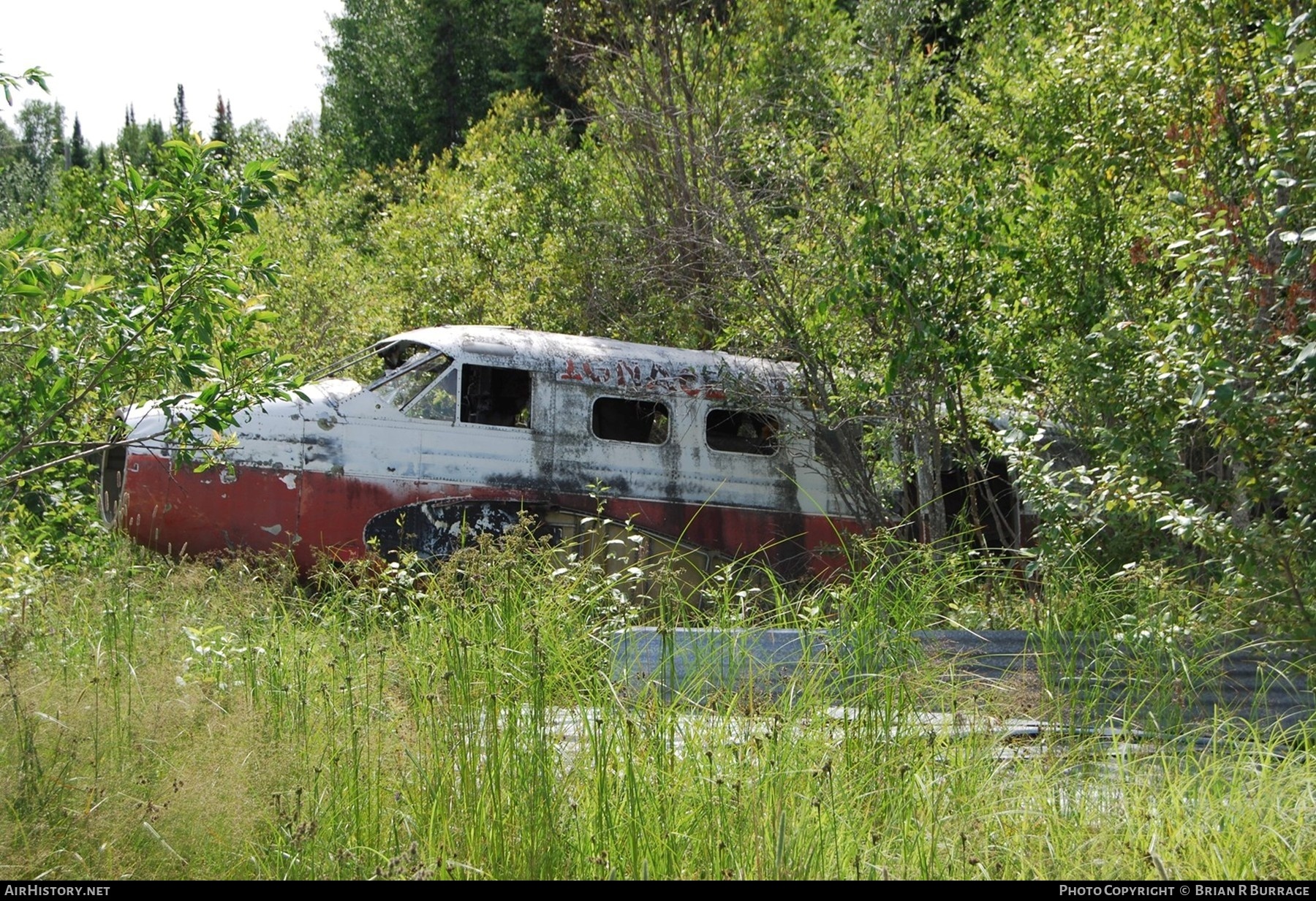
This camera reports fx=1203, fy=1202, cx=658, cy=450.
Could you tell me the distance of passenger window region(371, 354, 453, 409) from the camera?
10422mm

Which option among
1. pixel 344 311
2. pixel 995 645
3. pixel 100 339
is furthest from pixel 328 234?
pixel 995 645

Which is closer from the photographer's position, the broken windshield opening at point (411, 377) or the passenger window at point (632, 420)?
the broken windshield opening at point (411, 377)

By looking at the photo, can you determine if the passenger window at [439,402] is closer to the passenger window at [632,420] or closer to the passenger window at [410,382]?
the passenger window at [410,382]

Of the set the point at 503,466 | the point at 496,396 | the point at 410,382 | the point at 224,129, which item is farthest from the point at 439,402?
the point at 224,129

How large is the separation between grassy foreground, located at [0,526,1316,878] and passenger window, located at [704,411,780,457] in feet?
18.3

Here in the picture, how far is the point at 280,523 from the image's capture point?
9.87 meters

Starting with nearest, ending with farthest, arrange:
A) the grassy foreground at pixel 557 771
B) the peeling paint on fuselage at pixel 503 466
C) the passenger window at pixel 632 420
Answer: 1. the grassy foreground at pixel 557 771
2. the peeling paint on fuselage at pixel 503 466
3. the passenger window at pixel 632 420

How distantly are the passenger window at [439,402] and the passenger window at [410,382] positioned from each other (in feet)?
0.21

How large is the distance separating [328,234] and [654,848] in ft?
71.6

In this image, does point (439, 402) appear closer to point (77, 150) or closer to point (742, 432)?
point (742, 432)

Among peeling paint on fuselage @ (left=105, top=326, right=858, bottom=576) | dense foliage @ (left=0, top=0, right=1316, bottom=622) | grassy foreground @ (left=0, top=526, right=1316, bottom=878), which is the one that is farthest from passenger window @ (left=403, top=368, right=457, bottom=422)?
grassy foreground @ (left=0, top=526, right=1316, bottom=878)

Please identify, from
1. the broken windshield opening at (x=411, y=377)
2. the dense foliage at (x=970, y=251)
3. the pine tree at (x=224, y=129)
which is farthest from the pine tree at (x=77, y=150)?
the broken windshield opening at (x=411, y=377)

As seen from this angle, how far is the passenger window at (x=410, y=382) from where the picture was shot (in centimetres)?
1042

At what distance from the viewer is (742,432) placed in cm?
1172
